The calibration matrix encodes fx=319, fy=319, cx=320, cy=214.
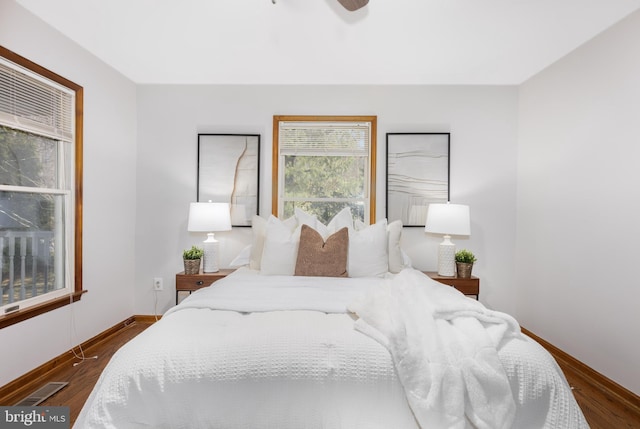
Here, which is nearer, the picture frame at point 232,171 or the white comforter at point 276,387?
the white comforter at point 276,387

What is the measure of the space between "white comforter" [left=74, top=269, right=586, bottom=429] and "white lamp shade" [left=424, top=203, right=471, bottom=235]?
5.29 feet

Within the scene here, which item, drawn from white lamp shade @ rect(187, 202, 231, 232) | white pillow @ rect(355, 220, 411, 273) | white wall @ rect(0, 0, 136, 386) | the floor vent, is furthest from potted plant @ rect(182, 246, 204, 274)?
white pillow @ rect(355, 220, 411, 273)

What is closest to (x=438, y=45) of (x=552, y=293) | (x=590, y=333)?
(x=552, y=293)

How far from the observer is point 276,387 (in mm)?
1179

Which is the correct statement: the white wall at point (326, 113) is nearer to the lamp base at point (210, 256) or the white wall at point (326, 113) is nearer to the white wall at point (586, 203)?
the white wall at point (586, 203)

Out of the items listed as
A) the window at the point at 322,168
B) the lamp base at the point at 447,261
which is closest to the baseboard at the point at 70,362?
the lamp base at the point at 447,261

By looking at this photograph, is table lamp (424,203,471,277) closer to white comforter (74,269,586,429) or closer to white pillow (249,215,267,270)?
white pillow (249,215,267,270)

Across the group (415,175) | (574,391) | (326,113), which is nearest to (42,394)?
(326,113)

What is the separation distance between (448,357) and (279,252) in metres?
1.59

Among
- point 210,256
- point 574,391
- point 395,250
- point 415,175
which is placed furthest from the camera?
point 415,175

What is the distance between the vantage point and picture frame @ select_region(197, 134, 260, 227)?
330 cm

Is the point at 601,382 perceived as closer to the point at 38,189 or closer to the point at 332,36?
the point at 332,36

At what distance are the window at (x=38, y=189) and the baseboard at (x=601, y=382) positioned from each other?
400 centimetres

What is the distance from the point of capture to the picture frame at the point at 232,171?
3297 mm
